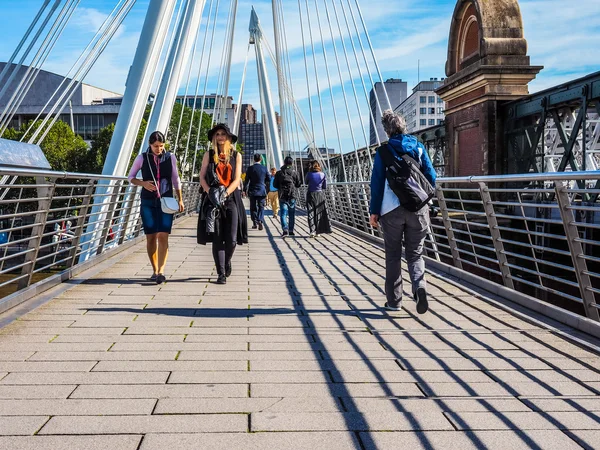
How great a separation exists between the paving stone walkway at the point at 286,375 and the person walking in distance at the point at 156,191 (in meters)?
0.83

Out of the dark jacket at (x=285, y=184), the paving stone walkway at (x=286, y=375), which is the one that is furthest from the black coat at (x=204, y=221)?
the dark jacket at (x=285, y=184)

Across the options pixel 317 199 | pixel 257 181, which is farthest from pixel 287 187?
pixel 257 181

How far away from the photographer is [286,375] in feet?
12.2

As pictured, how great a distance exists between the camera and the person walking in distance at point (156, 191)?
7.18 m

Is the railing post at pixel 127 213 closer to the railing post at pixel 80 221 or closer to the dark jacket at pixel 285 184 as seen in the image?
the railing post at pixel 80 221

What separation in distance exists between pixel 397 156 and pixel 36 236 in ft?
10.3

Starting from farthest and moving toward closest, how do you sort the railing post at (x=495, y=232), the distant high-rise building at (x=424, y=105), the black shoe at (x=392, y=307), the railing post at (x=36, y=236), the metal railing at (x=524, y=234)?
the distant high-rise building at (x=424, y=105) → the railing post at (x=495, y=232) → the railing post at (x=36, y=236) → the black shoe at (x=392, y=307) → the metal railing at (x=524, y=234)

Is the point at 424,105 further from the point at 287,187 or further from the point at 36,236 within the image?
the point at 36,236

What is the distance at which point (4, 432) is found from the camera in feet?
9.29

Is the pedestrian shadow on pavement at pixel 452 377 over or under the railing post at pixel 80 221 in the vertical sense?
under

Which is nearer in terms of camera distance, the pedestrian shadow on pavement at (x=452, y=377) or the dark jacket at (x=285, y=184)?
the pedestrian shadow on pavement at (x=452, y=377)

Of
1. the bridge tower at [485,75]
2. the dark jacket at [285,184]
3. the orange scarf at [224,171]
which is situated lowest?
the dark jacket at [285,184]

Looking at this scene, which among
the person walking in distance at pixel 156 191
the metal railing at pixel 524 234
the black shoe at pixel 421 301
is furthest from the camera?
the person walking in distance at pixel 156 191

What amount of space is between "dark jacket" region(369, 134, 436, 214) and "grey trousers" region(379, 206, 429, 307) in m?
0.16
